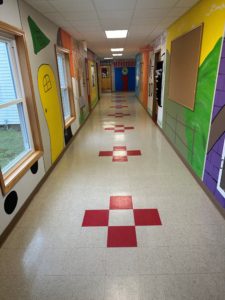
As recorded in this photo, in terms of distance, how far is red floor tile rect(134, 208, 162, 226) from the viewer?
2.24 m

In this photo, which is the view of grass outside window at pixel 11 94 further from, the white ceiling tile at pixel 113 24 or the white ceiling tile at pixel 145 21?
the white ceiling tile at pixel 145 21

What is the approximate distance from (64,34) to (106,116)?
3783 mm

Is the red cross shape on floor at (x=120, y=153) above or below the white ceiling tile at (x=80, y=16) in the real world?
below

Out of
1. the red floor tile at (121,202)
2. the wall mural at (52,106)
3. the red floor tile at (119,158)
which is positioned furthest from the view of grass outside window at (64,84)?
the red floor tile at (121,202)

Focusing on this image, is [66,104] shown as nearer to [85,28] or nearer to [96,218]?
[85,28]

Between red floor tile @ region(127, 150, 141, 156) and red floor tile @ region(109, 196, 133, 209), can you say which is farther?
red floor tile @ region(127, 150, 141, 156)

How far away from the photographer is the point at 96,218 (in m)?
2.35

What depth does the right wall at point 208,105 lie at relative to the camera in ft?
7.75

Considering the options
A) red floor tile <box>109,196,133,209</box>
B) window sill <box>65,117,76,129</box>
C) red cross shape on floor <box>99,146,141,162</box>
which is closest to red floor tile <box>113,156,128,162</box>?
red cross shape on floor <box>99,146,141,162</box>

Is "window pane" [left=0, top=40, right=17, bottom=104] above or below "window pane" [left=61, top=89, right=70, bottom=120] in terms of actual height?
above

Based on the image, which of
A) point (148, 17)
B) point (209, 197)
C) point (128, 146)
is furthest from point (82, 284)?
point (148, 17)

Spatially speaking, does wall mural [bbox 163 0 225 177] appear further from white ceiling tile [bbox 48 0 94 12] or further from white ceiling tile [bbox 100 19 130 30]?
white ceiling tile [bbox 48 0 94 12]

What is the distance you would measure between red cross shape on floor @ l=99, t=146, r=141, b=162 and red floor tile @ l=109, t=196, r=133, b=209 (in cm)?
126

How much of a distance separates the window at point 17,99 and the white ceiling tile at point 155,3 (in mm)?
1728
